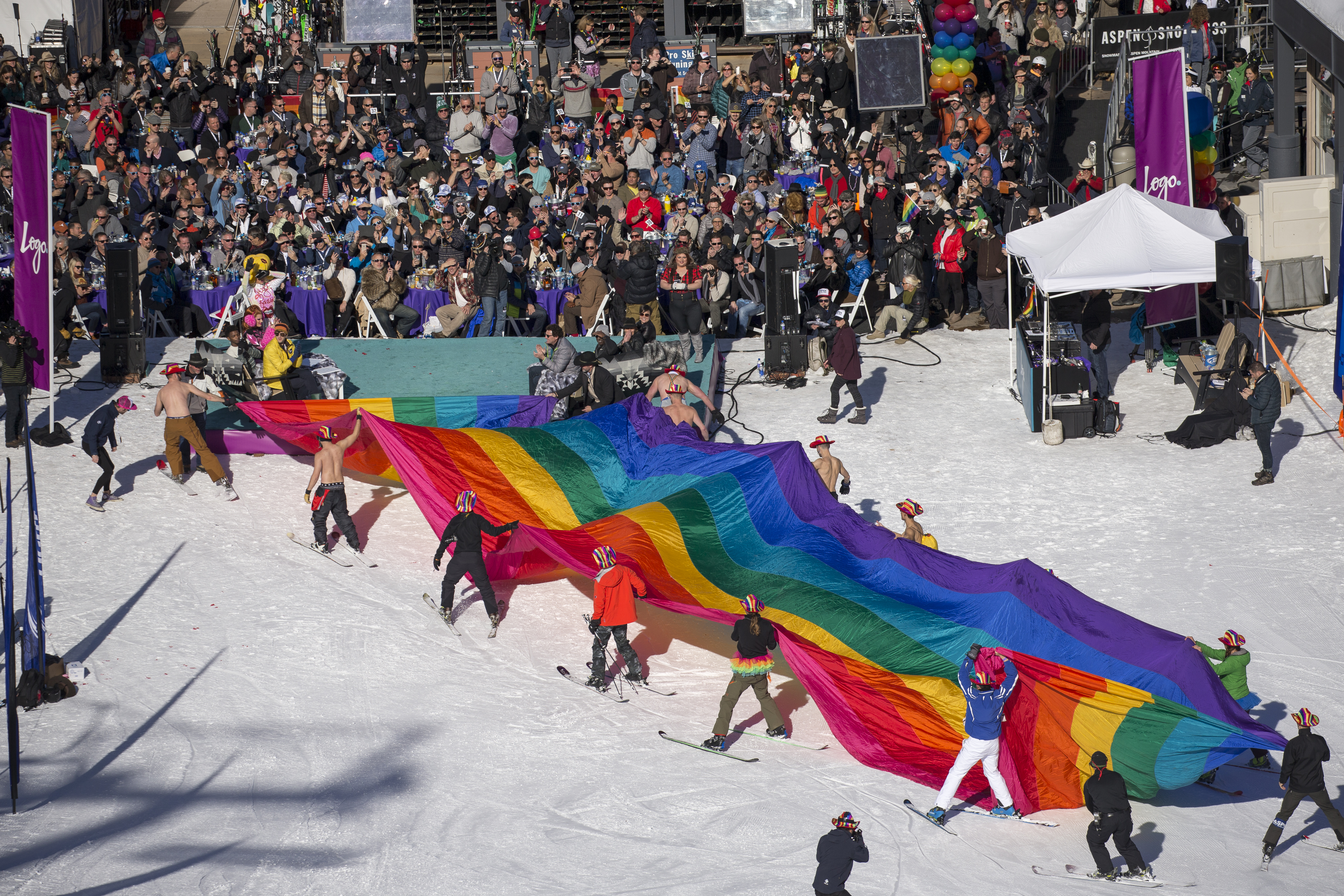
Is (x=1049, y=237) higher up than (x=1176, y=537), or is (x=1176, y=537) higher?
(x=1049, y=237)

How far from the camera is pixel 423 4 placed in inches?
1250

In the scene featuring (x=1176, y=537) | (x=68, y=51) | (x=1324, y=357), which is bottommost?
(x=1176, y=537)

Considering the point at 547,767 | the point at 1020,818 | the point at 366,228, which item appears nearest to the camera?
the point at 1020,818

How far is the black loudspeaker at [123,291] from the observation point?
20.9 metres

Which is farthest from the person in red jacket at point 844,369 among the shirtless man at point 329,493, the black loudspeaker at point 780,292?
the shirtless man at point 329,493

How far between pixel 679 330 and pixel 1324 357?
330 inches

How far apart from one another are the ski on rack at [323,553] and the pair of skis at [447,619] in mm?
1123

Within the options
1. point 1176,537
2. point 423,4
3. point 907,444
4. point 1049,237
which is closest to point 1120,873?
point 1176,537

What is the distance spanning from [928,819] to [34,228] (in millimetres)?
12557

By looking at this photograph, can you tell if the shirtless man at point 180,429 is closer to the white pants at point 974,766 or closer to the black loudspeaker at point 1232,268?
the white pants at point 974,766

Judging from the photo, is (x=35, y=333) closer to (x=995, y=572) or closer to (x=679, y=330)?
(x=679, y=330)

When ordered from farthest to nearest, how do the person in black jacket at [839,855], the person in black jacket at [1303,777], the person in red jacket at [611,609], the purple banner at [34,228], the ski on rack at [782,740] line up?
the purple banner at [34,228] → the person in red jacket at [611,609] → the ski on rack at [782,740] → the person in black jacket at [1303,777] → the person in black jacket at [839,855]

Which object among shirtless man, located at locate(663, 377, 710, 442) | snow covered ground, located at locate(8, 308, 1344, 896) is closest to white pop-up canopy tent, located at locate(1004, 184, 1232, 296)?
snow covered ground, located at locate(8, 308, 1344, 896)

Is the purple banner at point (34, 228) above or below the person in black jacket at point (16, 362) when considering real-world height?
above
